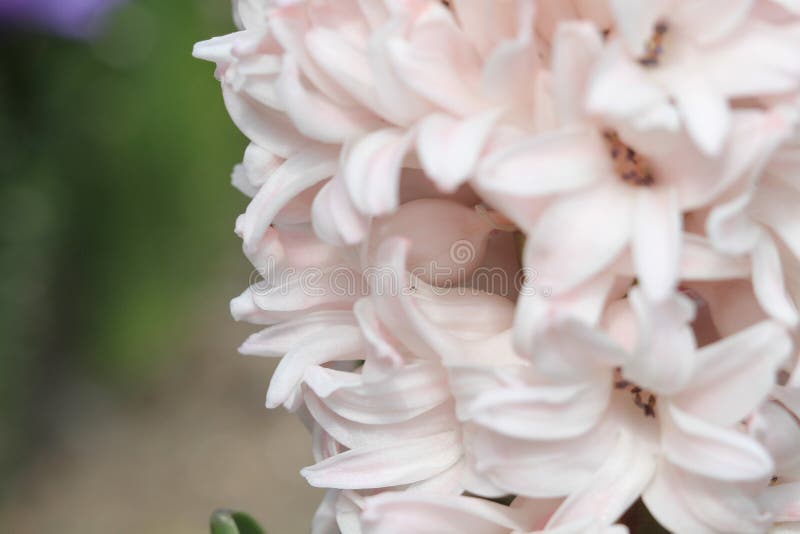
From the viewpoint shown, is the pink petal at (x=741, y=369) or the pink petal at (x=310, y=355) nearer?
the pink petal at (x=741, y=369)

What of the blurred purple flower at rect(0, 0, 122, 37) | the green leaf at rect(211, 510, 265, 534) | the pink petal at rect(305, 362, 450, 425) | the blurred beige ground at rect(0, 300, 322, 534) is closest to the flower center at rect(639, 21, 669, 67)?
the pink petal at rect(305, 362, 450, 425)

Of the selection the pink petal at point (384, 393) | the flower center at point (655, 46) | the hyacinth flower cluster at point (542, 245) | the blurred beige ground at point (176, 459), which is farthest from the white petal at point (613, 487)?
the blurred beige ground at point (176, 459)

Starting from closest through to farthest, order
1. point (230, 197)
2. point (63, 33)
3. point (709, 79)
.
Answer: point (709, 79) → point (63, 33) → point (230, 197)

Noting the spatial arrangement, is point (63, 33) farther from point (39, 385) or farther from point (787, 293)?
point (787, 293)

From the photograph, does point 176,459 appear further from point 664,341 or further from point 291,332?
point 664,341

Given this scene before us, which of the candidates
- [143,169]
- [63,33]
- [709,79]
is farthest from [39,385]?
[709,79]

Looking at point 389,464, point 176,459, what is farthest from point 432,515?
point 176,459

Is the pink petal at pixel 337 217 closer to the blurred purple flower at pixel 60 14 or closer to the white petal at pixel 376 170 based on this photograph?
the white petal at pixel 376 170

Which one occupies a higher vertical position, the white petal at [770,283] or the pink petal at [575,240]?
the pink petal at [575,240]
